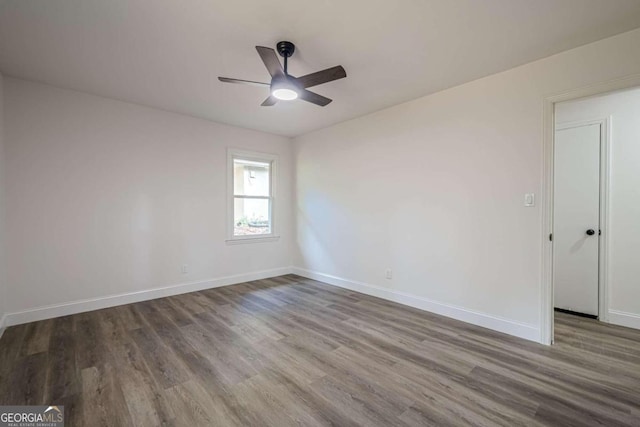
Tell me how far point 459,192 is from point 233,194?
3.43 meters

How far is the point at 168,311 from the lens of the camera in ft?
11.4

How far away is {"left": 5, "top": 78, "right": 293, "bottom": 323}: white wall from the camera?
10.2 ft

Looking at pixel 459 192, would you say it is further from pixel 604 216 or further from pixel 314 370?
pixel 314 370

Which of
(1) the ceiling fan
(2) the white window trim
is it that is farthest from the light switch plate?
(2) the white window trim

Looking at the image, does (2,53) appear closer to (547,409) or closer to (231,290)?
(231,290)

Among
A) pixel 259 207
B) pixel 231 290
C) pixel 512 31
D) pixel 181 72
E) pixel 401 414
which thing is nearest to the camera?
pixel 401 414

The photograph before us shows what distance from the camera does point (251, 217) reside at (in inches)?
201

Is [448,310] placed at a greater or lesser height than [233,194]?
lesser

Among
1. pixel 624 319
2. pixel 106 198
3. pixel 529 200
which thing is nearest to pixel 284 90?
pixel 529 200

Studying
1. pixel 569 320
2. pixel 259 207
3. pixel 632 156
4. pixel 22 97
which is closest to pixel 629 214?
pixel 632 156

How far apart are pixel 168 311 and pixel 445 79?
13.7ft

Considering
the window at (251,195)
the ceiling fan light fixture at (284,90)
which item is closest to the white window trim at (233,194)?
the window at (251,195)

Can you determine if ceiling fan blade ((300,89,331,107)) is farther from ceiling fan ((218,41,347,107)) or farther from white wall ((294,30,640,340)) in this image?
white wall ((294,30,640,340))

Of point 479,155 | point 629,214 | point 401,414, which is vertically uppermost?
point 479,155
